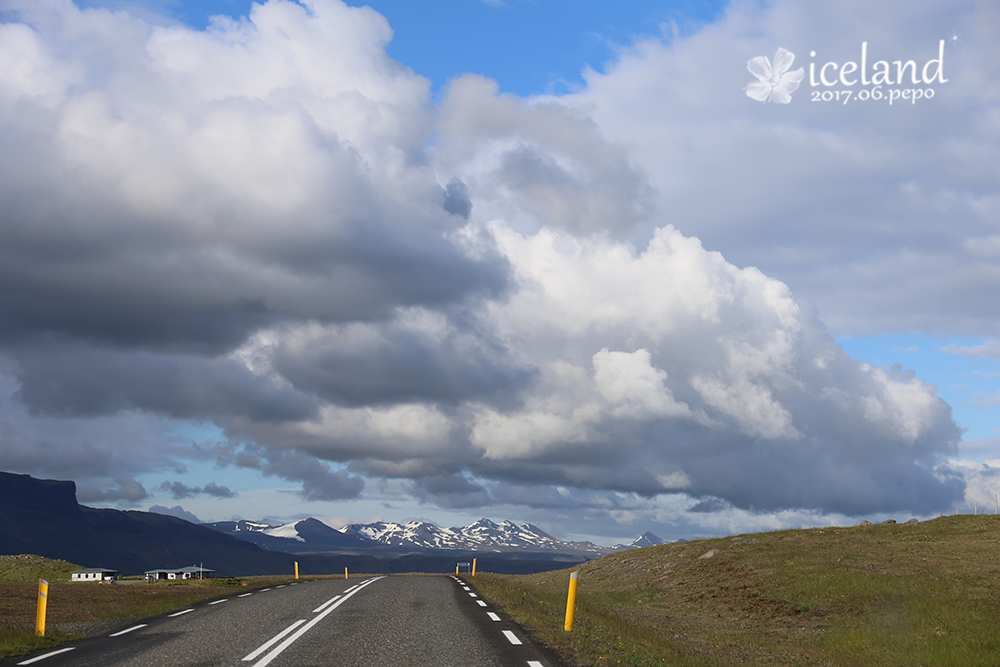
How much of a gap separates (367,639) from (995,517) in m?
47.0

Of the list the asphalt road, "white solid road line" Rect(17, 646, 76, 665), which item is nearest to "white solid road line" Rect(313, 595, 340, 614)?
the asphalt road

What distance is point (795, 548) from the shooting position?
139 feet

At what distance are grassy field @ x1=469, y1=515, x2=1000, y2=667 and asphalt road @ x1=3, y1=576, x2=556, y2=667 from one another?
1514mm

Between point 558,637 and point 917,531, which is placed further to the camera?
point 917,531

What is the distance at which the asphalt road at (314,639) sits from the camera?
47.2ft

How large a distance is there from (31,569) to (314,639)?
74.9m

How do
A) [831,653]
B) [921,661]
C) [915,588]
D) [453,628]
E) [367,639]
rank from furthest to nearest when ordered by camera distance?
[915,588]
[831,653]
[921,661]
[453,628]
[367,639]

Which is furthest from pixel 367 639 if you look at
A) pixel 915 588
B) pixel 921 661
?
pixel 915 588

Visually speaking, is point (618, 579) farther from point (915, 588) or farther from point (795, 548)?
point (915, 588)

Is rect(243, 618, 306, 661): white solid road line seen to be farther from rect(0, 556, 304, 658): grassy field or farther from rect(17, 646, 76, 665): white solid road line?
rect(0, 556, 304, 658): grassy field

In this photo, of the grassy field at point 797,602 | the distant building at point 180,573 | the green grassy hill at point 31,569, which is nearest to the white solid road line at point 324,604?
the grassy field at point 797,602

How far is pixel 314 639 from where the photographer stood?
16.9 metres

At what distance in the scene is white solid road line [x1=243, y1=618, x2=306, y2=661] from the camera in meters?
14.8

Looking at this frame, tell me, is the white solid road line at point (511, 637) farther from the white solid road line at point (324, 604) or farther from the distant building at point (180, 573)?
the distant building at point (180, 573)
